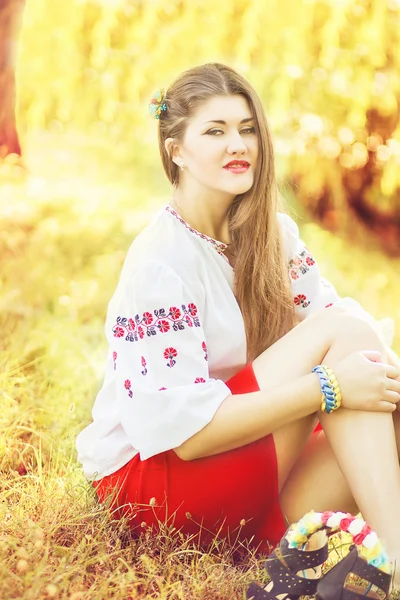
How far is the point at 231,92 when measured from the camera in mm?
1891

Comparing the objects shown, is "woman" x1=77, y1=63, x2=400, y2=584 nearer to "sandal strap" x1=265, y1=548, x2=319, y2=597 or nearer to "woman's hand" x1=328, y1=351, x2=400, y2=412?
"woman's hand" x1=328, y1=351, x2=400, y2=412

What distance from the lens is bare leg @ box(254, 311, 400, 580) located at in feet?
5.19

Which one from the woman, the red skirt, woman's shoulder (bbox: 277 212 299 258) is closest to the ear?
the woman

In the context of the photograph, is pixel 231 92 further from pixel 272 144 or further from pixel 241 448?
pixel 241 448

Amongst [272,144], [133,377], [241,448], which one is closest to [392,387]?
[241,448]

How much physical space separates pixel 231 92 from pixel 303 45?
2.87 meters

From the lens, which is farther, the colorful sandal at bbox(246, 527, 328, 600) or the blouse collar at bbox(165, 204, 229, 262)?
Answer: the blouse collar at bbox(165, 204, 229, 262)

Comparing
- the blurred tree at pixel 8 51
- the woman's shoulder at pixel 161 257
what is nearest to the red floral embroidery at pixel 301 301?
the woman's shoulder at pixel 161 257

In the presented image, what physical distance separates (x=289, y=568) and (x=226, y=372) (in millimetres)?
551

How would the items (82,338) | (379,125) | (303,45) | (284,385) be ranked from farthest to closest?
1. (379,125)
2. (303,45)
3. (82,338)
4. (284,385)

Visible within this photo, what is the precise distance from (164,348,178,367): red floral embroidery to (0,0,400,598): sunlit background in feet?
5.69

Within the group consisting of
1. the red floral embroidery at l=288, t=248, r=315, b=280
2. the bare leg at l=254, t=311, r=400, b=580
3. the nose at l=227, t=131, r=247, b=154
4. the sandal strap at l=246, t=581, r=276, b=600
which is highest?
the nose at l=227, t=131, r=247, b=154

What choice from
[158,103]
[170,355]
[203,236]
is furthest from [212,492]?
[158,103]

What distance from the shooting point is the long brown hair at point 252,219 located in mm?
1898
